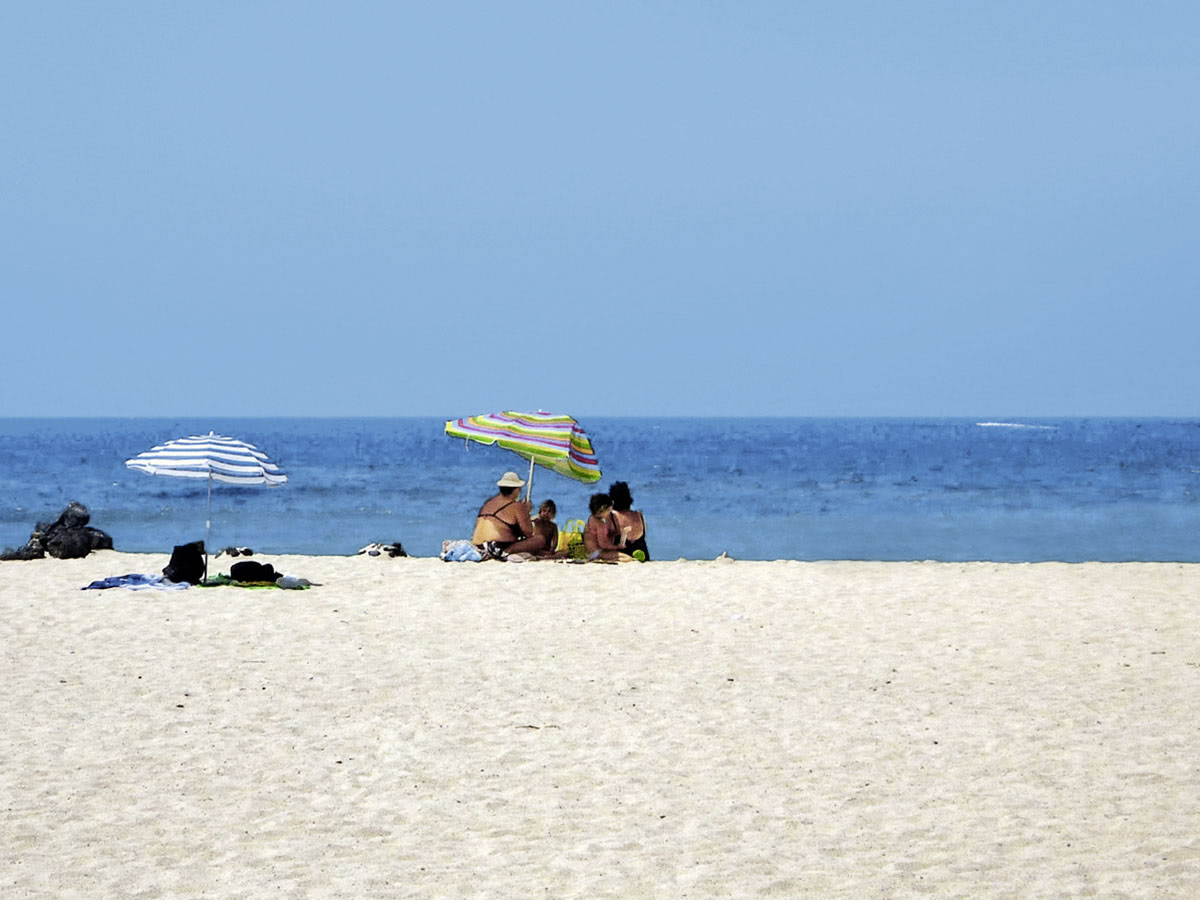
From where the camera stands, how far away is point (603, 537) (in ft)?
54.8

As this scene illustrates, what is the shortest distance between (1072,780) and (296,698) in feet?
15.8

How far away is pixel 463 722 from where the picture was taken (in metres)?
8.22

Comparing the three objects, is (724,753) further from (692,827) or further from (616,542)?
(616,542)

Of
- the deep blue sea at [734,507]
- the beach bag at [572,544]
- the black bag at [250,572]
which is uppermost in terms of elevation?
the beach bag at [572,544]

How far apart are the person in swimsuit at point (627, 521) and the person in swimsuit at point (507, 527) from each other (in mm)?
1028

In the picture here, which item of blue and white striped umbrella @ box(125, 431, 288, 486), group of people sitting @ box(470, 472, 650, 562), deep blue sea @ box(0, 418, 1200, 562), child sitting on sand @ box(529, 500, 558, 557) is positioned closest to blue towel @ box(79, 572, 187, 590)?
blue and white striped umbrella @ box(125, 431, 288, 486)

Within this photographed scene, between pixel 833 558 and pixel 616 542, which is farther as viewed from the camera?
pixel 833 558

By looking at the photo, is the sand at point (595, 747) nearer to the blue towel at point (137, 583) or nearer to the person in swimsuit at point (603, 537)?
the blue towel at point (137, 583)

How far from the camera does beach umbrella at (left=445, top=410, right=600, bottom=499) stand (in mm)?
16922

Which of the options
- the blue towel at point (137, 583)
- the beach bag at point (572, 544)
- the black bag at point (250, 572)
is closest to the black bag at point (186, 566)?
the blue towel at point (137, 583)

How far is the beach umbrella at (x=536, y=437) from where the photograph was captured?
16922mm

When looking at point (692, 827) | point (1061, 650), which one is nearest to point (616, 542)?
point (1061, 650)

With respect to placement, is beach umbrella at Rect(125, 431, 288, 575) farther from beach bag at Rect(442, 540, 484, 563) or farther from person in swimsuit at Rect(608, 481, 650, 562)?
person in swimsuit at Rect(608, 481, 650, 562)

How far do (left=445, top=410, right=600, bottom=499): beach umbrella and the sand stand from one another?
3.52 meters
